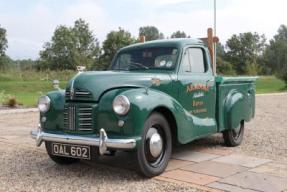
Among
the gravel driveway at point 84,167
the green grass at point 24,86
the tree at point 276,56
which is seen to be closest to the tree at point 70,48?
the green grass at point 24,86

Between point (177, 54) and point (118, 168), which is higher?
point (177, 54)

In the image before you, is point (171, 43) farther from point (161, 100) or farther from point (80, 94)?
point (80, 94)

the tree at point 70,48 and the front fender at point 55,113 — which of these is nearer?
the front fender at point 55,113

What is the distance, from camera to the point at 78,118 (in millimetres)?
5633

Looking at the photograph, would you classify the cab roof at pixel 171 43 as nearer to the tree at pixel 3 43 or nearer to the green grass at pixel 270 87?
the green grass at pixel 270 87

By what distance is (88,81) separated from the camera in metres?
5.64

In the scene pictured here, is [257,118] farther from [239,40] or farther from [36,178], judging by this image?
[239,40]

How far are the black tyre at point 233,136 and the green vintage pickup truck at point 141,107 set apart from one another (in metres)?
0.34

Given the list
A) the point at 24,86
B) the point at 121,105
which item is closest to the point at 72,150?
the point at 121,105

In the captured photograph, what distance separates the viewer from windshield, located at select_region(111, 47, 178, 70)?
6.71m

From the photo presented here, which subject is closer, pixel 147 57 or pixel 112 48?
pixel 147 57

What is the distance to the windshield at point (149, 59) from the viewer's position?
22.0 ft

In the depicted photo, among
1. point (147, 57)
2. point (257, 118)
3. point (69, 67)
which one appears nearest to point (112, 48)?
point (69, 67)

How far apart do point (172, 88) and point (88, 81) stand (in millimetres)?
1284
